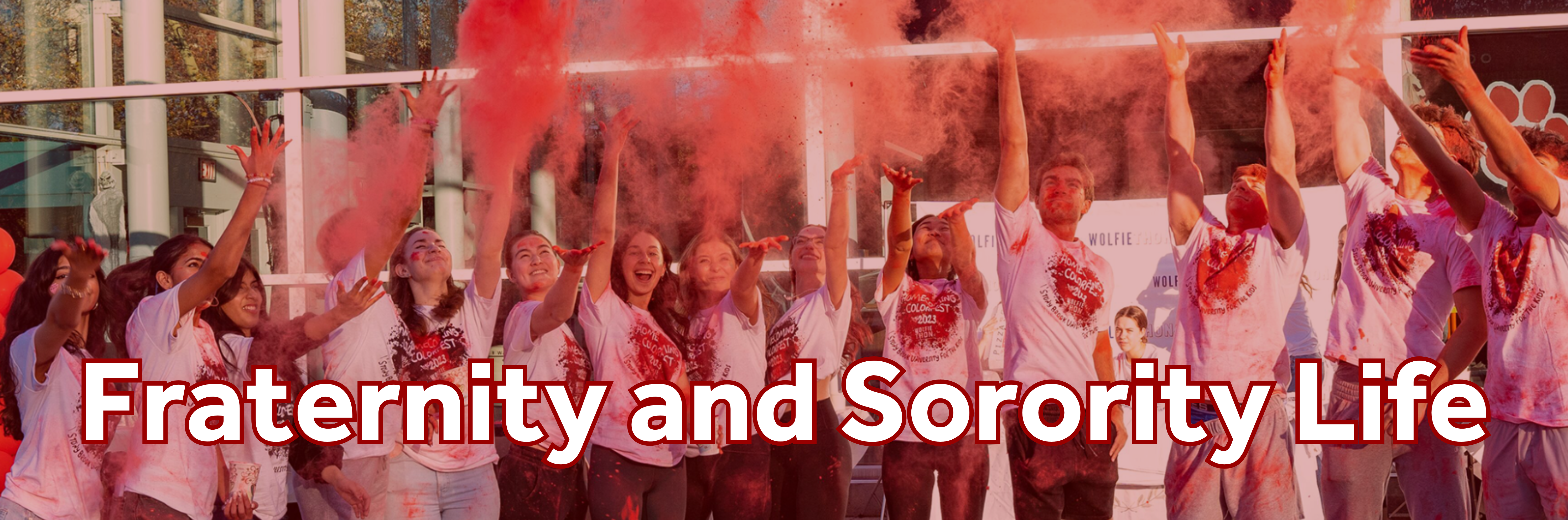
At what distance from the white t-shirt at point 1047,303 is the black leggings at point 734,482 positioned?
3.12ft

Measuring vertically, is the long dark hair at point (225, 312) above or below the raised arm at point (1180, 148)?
below

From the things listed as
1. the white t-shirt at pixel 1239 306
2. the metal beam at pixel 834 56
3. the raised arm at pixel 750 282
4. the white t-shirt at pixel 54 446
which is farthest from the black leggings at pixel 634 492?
the white t-shirt at pixel 54 446

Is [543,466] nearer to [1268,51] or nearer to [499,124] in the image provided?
[499,124]

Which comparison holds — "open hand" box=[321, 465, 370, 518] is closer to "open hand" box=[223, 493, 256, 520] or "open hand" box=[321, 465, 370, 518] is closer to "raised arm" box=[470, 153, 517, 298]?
"open hand" box=[223, 493, 256, 520]

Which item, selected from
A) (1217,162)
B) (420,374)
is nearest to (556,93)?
(420,374)

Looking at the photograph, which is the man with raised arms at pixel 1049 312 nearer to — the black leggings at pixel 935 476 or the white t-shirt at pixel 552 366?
the black leggings at pixel 935 476

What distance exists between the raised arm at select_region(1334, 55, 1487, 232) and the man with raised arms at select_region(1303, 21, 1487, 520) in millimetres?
59

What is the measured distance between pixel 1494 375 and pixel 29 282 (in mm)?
5305

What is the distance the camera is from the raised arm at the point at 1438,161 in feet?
12.5

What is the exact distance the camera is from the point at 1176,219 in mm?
4156

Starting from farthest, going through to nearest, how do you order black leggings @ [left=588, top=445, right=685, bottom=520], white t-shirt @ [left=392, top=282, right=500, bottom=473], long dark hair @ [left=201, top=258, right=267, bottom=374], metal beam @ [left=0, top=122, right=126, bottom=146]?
metal beam @ [left=0, top=122, right=126, bottom=146] < long dark hair @ [left=201, top=258, right=267, bottom=374] < white t-shirt @ [left=392, top=282, right=500, bottom=473] < black leggings @ [left=588, top=445, right=685, bottom=520]

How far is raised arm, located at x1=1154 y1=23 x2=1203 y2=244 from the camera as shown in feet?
13.4

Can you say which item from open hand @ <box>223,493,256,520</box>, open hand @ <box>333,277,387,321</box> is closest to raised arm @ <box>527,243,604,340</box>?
open hand @ <box>333,277,387,321</box>

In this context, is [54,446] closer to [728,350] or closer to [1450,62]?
[728,350]
